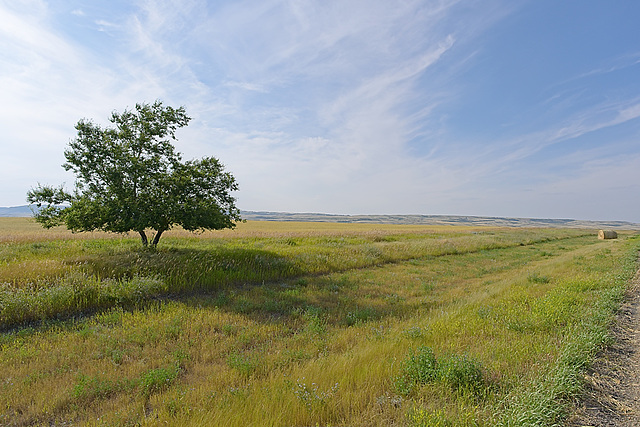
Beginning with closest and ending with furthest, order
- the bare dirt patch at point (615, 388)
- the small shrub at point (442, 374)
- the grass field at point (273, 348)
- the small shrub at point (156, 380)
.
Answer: the bare dirt patch at point (615, 388) < the grass field at point (273, 348) < the small shrub at point (442, 374) < the small shrub at point (156, 380)

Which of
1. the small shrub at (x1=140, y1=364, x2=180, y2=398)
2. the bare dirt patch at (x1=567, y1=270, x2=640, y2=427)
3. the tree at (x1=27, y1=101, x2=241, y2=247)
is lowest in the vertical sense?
the small shrub at (x1=140, y1=364, x2=180, y2=398)

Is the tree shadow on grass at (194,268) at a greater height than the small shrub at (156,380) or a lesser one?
greater

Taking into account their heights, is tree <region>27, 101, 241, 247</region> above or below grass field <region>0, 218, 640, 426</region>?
above

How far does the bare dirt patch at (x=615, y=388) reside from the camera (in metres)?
3.44

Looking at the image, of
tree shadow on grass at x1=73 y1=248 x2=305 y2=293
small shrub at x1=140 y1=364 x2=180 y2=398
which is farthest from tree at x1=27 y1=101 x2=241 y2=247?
small shrub at x1=140 y1=364 x2=180 y2=398

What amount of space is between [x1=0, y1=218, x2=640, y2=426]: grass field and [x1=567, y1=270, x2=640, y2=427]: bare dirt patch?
18 cm

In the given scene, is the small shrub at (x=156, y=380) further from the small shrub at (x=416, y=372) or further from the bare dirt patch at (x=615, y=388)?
the bare dirt patch at (x=615, y=388)

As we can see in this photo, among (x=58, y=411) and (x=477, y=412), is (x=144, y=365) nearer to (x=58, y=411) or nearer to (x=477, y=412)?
(x=58, y=411)

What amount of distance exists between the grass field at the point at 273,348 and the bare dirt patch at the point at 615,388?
0.60 feet

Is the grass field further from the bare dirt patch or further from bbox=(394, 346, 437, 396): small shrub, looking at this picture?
the bare dirt patch

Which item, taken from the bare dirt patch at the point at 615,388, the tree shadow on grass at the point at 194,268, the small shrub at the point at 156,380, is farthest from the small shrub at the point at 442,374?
the tree shadow on grass at the point at 194,268

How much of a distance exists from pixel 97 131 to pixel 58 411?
45.9ft

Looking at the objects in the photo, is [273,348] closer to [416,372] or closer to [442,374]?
[416,372]

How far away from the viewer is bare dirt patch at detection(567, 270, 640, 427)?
3.44 meters
